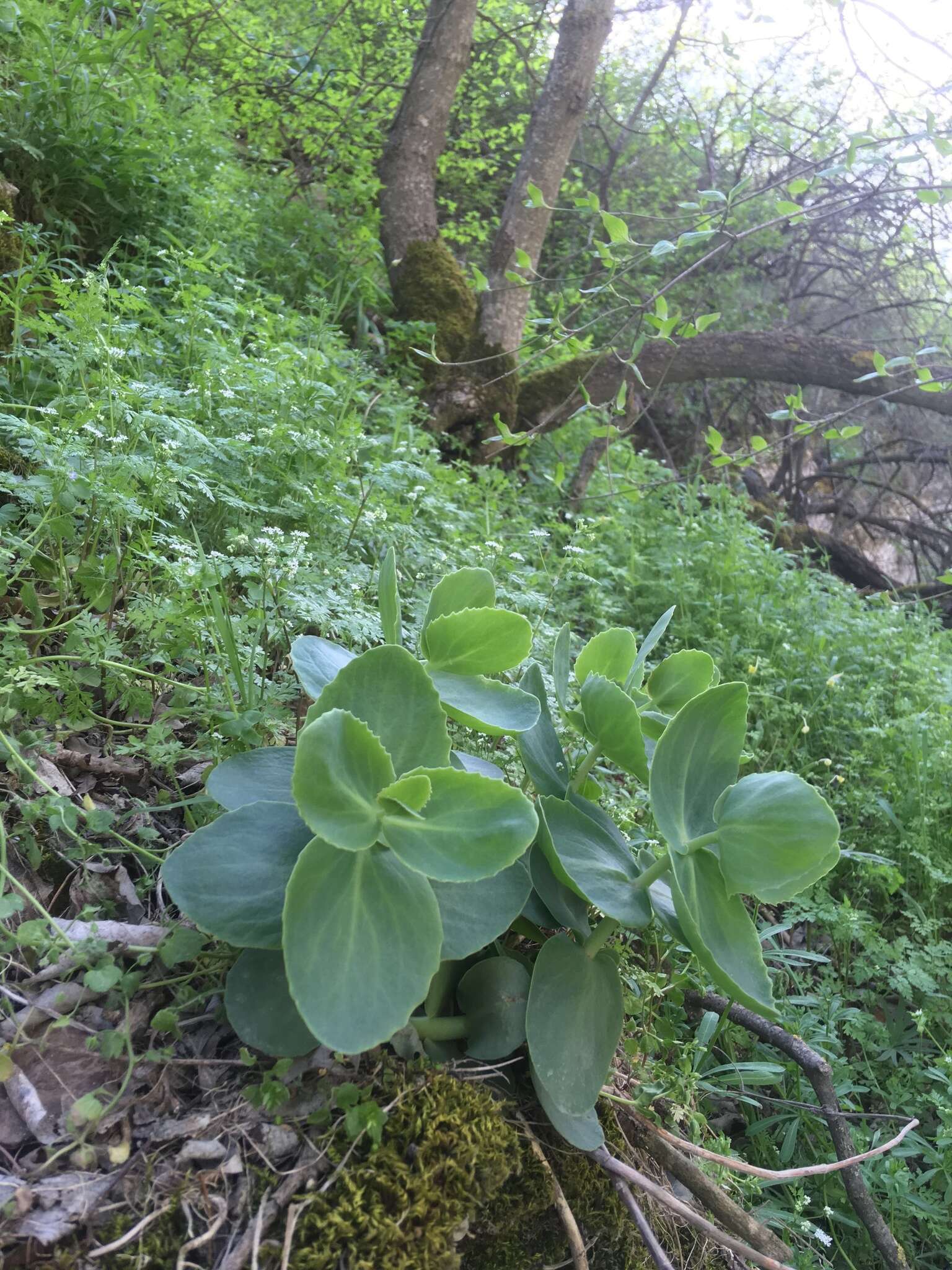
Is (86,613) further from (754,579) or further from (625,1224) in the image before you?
(754,579)

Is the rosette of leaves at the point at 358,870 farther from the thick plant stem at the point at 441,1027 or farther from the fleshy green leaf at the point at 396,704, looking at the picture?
the thick plant stem at the point at 441,1027

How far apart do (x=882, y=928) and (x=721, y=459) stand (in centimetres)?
168

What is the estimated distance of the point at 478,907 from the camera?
0.96 m

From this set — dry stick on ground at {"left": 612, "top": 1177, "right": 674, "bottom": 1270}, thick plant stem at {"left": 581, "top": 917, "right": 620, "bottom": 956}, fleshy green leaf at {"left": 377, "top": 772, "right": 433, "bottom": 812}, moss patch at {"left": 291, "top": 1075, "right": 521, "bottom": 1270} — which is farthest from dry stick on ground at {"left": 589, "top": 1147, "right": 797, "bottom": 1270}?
fleshy green leaf at {"left": 377, "top": 772, "right": 433, "bottom": 812}

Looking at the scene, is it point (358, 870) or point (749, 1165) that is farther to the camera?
point (749, 1165)

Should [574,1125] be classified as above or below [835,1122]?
above

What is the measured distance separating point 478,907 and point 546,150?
18.0 feet

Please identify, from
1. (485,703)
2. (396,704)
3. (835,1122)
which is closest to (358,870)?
(396,704)

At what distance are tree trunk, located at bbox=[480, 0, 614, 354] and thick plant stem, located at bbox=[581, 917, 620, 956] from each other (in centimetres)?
462

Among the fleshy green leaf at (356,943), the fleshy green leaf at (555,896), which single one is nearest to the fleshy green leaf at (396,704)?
the fleshy green leaf at (356,943)

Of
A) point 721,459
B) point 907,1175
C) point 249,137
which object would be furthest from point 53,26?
point 907,1175

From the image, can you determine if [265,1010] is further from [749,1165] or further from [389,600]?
[749,1165]

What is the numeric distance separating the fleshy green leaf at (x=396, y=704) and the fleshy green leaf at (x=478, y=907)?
0.15 meters

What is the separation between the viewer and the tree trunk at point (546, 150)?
5.04 m
